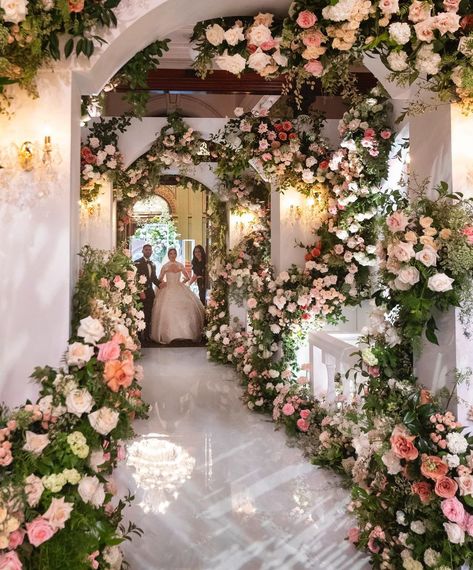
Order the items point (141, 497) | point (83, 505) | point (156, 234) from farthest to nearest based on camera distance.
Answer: point (156, 234)
point (141, 497)
point (83, 505)

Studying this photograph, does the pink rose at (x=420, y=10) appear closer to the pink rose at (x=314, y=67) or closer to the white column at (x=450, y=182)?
the white column at (x=450, y=182)

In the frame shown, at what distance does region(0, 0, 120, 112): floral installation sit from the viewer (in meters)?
2.54

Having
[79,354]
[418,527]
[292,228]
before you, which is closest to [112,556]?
[79,354]

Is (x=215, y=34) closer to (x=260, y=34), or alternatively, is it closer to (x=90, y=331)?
(x=260, y=34)

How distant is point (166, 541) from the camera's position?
11.1 feet

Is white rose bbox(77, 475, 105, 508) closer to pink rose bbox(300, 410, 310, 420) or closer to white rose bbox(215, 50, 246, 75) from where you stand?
white rose bbox(215, 50, 246, 75)

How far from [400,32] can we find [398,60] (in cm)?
14

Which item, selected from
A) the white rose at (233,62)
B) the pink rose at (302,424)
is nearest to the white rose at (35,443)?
the white rose at (233,62)

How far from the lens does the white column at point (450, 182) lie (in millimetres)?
2707

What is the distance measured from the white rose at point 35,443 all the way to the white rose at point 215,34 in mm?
2573

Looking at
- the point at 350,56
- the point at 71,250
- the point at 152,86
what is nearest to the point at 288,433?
the point at 71,250

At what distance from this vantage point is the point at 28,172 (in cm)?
303

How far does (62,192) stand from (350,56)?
1909 mm

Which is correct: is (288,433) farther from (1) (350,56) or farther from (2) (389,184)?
(1) (350,56)
